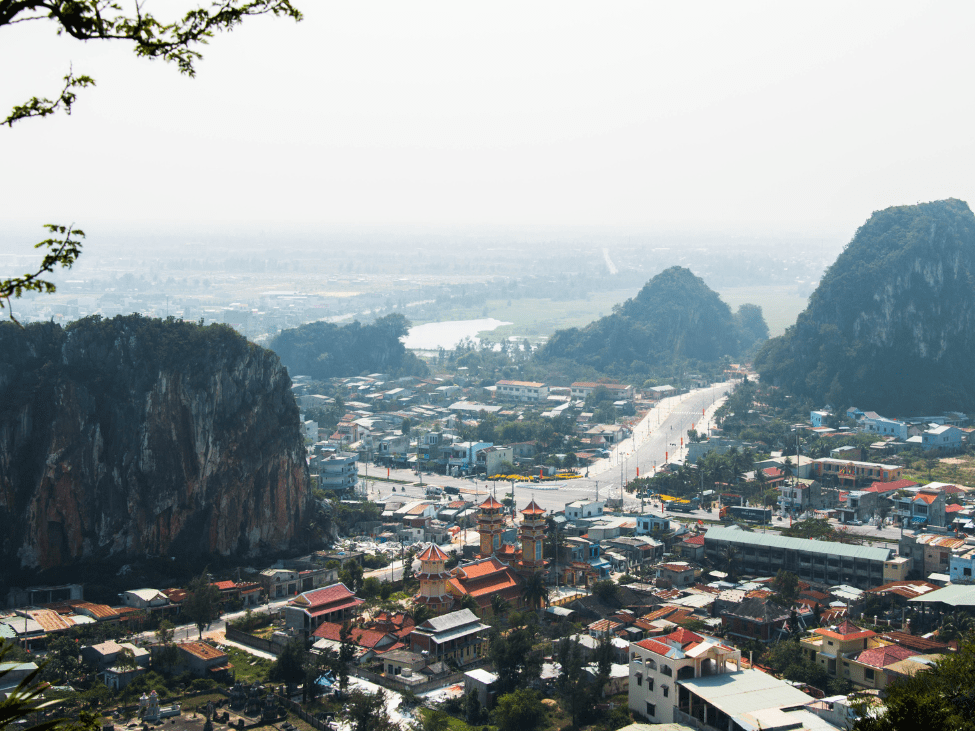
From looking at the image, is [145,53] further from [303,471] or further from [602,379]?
[602,379]

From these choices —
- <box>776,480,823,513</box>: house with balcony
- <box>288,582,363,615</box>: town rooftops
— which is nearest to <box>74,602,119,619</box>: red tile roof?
<box>288,582,363,615</box>: town rooftops

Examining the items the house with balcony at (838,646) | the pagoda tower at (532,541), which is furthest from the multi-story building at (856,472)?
the house with balcony at (838,646)

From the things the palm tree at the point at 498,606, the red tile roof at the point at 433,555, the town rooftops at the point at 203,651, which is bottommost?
the palm tree at the point at 498,606

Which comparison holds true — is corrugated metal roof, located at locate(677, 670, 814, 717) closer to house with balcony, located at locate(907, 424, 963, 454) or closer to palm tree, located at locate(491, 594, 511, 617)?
palm tree, located at locate(491, 594, 511, 617)

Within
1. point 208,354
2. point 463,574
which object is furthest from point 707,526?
point 208,354

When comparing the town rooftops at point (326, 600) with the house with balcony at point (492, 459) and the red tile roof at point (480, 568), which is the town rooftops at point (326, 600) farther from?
the house with balcony at point (492, 459)
